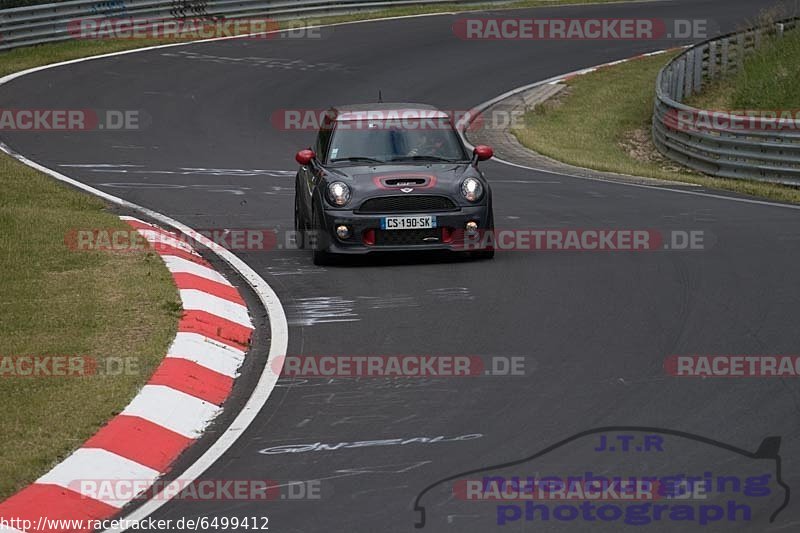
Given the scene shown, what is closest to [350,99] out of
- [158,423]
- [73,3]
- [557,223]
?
[73,3]

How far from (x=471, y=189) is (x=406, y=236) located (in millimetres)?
814

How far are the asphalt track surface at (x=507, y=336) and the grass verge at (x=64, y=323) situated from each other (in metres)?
→ 0.91

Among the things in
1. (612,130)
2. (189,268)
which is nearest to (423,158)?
(189,268)

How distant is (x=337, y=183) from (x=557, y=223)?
3.18 m

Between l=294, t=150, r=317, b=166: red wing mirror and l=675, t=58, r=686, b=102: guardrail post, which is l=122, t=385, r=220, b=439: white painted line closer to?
l=294, t=150, r=317, b=166: red wing mirror

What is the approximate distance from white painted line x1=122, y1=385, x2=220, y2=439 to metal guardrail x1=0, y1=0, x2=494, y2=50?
2766cm

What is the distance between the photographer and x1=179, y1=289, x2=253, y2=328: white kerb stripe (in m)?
10.7

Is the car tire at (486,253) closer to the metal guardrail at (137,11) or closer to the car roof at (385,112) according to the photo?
the car roof at (385,112)

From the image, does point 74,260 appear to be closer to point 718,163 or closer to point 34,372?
point 34,372

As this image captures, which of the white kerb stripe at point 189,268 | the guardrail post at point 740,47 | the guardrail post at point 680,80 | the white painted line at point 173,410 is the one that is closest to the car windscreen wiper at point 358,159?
the white kerb stripe at point 189,268

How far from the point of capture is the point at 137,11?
120 feet

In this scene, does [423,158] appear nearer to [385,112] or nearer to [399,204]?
[385,112]

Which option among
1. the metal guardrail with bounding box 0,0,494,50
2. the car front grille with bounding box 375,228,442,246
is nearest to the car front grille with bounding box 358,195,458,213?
the car front grille with bounding box 375,228,442,246

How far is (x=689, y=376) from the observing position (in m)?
8.64
